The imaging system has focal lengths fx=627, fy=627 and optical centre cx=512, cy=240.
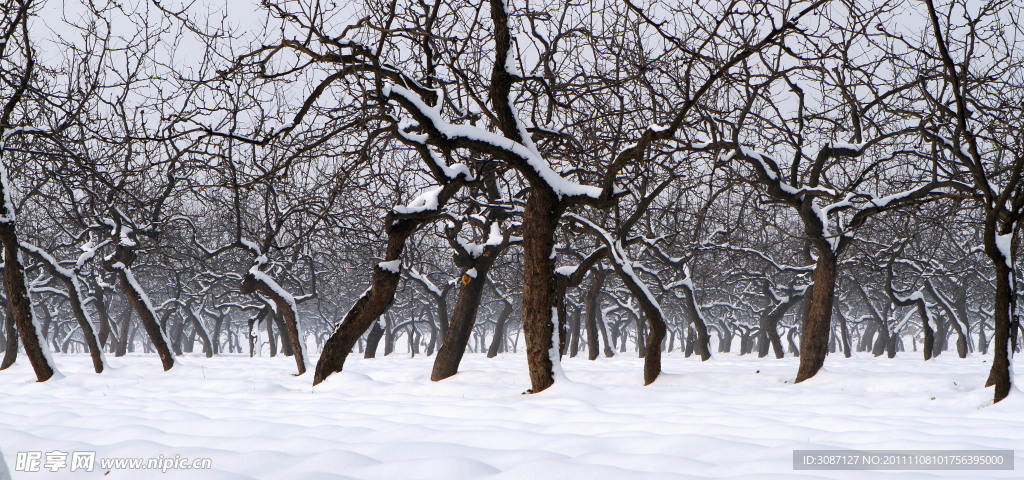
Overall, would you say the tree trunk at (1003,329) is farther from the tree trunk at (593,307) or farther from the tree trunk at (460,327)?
the tree trunk at (593,307)

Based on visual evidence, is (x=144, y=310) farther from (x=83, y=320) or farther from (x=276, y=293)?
(x=276, y=293)

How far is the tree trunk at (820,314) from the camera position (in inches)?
324

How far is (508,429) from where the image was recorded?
4.07 m

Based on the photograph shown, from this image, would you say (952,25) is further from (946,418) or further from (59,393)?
(59,393)

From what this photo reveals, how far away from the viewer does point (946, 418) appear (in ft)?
15.9

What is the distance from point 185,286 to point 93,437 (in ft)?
78.3

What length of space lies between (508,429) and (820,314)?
5.88 metres

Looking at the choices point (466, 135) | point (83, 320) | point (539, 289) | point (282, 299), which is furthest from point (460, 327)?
point (83, 320)

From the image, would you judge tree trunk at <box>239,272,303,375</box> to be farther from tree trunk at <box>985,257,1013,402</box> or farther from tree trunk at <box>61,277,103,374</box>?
tree trunk at <box>985,257,1013,402</box>

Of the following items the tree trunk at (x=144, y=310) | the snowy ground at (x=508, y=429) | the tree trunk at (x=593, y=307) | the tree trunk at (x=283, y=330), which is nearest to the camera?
the snowy ground at (x=508, y=429)

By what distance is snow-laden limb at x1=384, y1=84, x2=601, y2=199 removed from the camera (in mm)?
5586

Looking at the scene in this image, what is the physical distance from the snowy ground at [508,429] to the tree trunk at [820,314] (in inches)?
46.2

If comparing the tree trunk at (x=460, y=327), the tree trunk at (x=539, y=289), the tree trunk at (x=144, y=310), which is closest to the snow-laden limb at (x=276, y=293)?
the tree trunk at (x=144, y=310)

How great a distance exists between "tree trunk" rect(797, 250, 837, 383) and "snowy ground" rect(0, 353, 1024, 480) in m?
1.17
